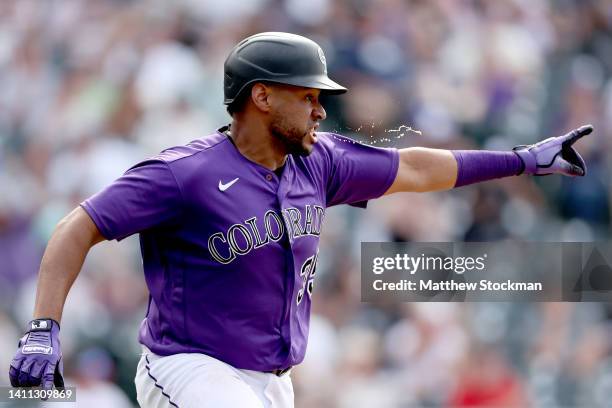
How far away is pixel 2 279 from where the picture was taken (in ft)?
19.3

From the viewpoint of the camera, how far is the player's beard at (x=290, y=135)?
3.40 m

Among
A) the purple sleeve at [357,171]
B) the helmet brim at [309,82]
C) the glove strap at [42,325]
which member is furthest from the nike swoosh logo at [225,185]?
the glove strap at [42,325]

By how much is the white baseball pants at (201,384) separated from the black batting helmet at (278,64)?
3.06 feet

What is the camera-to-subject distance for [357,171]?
12.2ft

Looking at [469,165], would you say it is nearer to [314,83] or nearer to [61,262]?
[314,83]

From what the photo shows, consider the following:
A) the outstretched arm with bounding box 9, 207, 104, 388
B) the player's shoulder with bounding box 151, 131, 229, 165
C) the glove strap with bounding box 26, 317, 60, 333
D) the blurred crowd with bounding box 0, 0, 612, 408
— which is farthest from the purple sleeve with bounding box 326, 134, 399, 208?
the blurred crowd with bounding box 0, 0, 612, 408

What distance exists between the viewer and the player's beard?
340cm

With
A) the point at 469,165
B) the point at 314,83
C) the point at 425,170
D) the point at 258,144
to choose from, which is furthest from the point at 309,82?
the point at 469,165

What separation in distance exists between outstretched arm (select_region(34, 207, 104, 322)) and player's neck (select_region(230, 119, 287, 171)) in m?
0.61

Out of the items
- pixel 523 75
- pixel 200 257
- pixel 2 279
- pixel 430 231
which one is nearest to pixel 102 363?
pixel 2 279

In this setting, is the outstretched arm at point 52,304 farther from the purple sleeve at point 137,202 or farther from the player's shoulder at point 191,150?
the player's shoulder at point 191,150

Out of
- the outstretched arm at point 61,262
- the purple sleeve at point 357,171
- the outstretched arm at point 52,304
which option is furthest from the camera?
the purple sleeve at point 357,171

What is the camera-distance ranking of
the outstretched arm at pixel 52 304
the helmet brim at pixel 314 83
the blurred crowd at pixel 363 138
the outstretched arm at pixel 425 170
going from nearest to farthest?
the outstretched arm at pixel 52 304, the helmet brim at pixel 314 83, the outstretched arm at pixel 425 170, the blurred crowd at pixel 363 138

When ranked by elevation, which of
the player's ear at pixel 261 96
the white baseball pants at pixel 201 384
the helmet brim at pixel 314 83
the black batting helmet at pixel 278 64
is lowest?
the white baseball pants at pixel 201 384
